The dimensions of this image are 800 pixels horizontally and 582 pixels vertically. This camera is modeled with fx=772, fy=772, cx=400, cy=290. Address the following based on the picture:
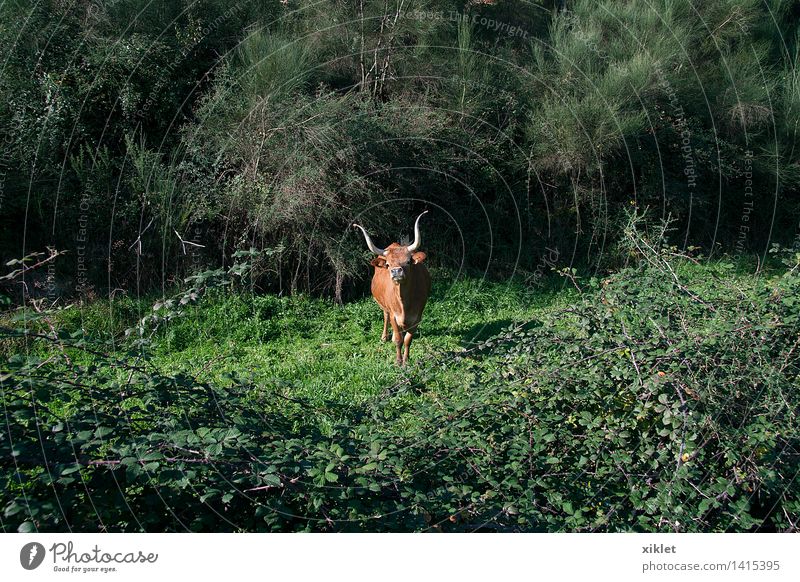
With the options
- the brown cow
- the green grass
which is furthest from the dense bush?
the brown cow

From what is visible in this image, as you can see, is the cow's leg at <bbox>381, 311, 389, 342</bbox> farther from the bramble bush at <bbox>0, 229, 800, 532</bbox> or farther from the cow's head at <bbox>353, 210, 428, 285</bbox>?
the bramble bush at <bbox>0, 229, 800, 532</bbox>

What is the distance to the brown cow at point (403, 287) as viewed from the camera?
9367mm

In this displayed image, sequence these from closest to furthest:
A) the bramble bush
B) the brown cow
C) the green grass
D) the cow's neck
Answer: the bramble bush → the green grass → the brown cow → the cow's neck

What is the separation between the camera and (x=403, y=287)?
9.69 meters

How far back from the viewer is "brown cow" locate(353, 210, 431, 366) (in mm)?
9367

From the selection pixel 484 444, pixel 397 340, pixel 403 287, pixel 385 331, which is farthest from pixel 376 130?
pixel 484 444

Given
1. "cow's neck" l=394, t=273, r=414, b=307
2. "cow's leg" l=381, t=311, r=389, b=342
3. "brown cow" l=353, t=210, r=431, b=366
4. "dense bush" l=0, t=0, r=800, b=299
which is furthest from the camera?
"dense bush" l=0, t=0, r=800, b=299

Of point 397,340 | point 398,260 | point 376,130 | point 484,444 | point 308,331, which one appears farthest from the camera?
point 376,130

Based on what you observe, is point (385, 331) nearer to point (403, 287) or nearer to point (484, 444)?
point (403, 287)

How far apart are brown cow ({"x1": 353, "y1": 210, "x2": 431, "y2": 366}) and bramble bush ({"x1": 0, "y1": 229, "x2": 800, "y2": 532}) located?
3614mm

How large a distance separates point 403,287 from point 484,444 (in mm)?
5040

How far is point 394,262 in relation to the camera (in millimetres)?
9336

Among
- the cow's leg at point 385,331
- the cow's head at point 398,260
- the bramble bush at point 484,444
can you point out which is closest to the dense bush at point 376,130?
the cow's leg at point 385,331

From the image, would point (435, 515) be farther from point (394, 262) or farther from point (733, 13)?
point (733, 13)
